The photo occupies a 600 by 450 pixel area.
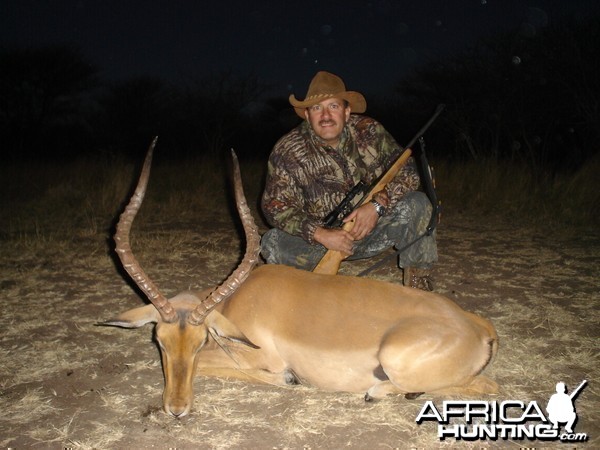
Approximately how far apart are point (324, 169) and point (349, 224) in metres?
0.70

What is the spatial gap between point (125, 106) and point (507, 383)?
25.6 m

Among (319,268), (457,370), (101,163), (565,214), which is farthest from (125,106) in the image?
(457,370)

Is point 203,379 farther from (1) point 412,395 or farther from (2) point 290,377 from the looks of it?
(1) point 412,395

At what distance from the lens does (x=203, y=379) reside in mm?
3361

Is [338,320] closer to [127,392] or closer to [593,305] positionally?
[127,392]

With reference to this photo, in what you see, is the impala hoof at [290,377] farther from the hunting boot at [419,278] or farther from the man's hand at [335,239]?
the hunting boot at [419,278]

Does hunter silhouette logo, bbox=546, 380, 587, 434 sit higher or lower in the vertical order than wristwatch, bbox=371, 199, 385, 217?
lower

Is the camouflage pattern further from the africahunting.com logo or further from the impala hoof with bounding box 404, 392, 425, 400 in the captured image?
the africahunting.com logo

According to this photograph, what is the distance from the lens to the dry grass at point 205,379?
9.21 ft

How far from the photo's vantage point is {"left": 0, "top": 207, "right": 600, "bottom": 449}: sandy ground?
9.15ft

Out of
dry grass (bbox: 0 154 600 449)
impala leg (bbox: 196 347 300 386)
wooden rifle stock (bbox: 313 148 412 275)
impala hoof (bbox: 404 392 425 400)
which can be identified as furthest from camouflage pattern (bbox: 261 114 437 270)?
impala hoof (bbox: 404 392 425 400)

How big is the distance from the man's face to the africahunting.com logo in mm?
2621

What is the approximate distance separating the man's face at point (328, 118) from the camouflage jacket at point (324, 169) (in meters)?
0.10

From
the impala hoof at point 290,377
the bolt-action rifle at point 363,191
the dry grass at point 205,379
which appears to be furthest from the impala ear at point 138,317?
the bolt-action rifle at point 363,191
